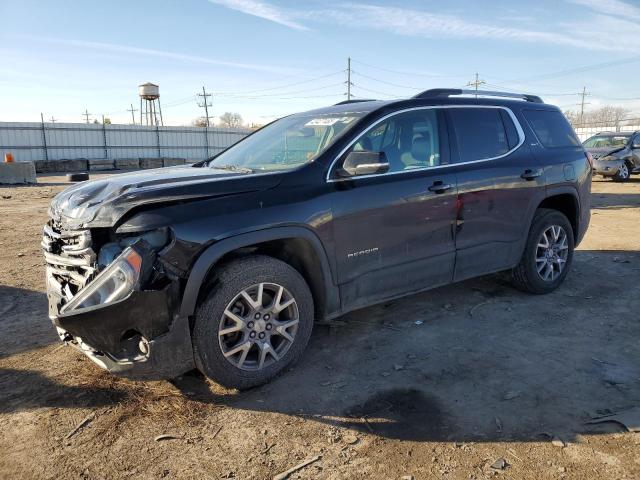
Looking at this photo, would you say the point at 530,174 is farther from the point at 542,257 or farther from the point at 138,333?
the point at 138,333

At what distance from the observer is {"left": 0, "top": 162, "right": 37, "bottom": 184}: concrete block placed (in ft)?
61.4

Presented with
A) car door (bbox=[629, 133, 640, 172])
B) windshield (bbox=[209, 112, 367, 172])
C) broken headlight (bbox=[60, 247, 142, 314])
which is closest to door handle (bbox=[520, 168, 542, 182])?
windshield (bbox=[209, 112, 367, 172])

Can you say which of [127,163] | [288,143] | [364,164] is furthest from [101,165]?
[364,164]

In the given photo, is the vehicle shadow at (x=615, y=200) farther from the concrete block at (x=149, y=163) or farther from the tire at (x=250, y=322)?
the concrete block at (x=149, y=163)

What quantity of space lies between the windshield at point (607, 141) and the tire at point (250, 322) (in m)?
17.9

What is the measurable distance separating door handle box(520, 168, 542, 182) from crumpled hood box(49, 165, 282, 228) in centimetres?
262

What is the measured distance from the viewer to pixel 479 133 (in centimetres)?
445

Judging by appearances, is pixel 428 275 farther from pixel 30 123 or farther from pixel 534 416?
pixel 30 123

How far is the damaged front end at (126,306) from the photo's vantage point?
8.93 ft

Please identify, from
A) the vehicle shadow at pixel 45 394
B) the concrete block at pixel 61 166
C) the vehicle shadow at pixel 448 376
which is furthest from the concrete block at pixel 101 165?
the vehicle shadow at pixel 45 394

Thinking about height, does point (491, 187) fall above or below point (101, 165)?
below

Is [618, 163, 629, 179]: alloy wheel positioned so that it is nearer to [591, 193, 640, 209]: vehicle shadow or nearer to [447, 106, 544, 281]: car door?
[591, 193, 640, 209]: vehicle shadow

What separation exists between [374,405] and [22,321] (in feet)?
11.1

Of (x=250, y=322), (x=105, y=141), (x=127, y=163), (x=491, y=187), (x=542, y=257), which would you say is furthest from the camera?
(x=105, y=141)
